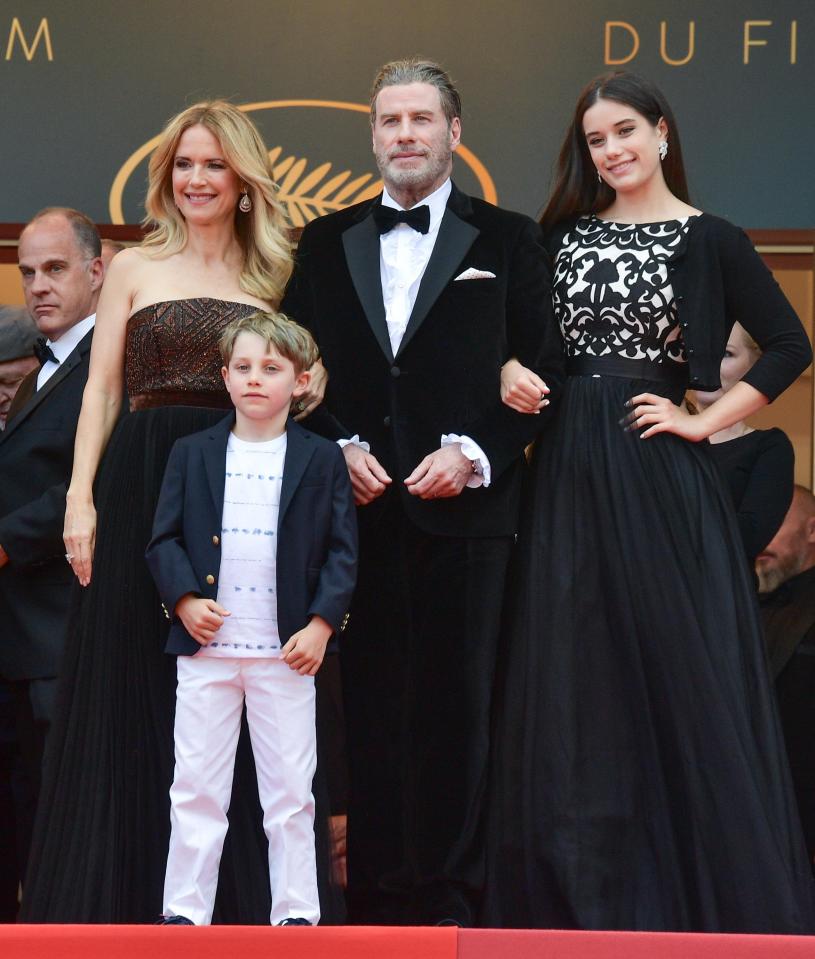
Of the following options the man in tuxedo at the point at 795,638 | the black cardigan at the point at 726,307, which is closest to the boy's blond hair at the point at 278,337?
the black cardigan at the point at 726,307

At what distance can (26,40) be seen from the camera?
20.0 ft

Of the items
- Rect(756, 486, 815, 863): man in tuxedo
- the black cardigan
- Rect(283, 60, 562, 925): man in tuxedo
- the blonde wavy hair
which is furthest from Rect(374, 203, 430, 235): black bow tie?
Rect(756, 486, 815, 863): man in tuxedo

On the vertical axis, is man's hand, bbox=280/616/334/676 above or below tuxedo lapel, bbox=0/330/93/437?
below

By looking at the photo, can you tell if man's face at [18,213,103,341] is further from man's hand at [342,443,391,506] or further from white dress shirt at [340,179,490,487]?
man's hand at [342,443,391,506]

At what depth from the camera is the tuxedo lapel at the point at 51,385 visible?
4695mm

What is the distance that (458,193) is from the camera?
161 inches

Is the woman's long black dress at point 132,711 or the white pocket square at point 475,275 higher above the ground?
the white pocket square at point 475,275

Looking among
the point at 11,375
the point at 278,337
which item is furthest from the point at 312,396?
the point at 11,375

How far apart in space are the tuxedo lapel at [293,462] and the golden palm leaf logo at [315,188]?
2.48 meters

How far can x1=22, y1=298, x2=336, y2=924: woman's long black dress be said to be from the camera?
379 centimetres

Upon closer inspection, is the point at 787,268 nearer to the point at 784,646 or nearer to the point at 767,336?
the point at 784,646

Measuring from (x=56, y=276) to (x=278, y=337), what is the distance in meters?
1.66

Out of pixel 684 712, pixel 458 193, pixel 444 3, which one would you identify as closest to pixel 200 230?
pixel 458 193

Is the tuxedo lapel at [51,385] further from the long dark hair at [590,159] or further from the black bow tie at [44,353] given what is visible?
the long dark hair at [590,159]
